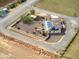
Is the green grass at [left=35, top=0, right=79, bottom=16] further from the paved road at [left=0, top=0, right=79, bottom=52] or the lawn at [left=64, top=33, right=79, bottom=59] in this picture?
the lawn at [left=64, top=33, right=79, bottom=59]

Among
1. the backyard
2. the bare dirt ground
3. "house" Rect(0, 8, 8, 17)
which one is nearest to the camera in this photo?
the bare dirt ground

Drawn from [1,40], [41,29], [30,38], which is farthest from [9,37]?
[41,29]

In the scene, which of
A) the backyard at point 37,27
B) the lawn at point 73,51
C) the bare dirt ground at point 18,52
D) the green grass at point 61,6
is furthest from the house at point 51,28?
the green grass at point 61,6

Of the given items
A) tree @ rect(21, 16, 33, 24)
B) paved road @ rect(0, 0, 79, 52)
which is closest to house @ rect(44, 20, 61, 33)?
paved road @ rect(0, 0, 79, 52)

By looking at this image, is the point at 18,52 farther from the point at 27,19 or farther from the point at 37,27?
the point at 27,19

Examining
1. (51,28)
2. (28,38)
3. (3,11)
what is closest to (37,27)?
(51,28)

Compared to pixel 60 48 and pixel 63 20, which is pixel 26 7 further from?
pixel 60 48

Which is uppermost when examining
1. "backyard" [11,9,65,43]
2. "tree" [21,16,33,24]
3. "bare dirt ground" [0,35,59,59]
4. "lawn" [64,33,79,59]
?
"tree" [21,16,33,24]
